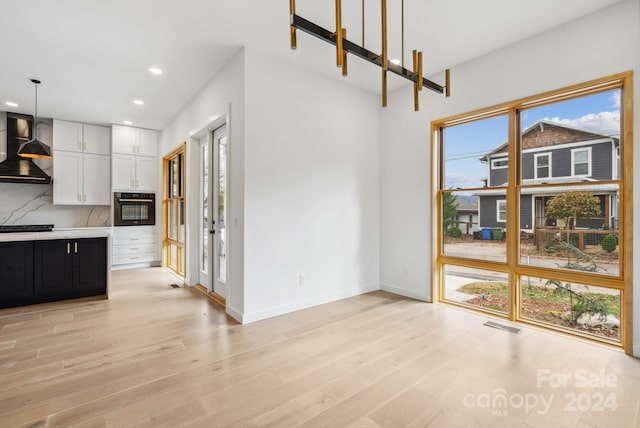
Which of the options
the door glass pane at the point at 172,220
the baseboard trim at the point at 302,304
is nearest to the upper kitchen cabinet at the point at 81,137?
the door glass pane at the point at 172,220

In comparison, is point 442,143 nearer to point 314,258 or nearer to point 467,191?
point 467,191

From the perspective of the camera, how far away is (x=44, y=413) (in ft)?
6.13

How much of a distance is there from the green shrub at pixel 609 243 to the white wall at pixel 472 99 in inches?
8.0

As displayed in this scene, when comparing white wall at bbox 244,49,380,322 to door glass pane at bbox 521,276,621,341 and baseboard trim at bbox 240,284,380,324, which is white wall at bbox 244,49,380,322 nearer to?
baseboard trim at bbox 240,284,380,324

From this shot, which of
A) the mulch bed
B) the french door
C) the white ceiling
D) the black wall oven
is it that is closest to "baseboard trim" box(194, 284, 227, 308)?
the french door

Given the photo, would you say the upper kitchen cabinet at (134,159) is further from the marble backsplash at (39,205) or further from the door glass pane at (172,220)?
the marble backsplash at (39,205)

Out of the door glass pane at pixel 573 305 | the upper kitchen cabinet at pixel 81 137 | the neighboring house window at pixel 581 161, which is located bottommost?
the door glass pane at pixel 573 305

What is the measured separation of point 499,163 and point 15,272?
607cm

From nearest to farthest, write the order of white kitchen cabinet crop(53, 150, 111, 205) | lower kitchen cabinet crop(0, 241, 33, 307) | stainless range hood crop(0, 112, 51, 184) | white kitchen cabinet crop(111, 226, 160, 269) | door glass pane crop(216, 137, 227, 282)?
1. lower kitchen cabinet crop(0, 241, 33, 307)
2. door glass pane crop(216, 137, 227, 282)
3. stainless range hood crop(0, 112, 51, 184)
4. white kitchen cabinet crop(53, 150, 111, 205)
5. white kitchen cabinet crop(111, 226, 160, 269)

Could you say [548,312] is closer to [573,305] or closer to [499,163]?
[573,305]

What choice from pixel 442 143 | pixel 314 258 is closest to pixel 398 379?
pixel 314 258

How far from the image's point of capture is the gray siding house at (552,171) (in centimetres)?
280

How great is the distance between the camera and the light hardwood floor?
6.06 feet

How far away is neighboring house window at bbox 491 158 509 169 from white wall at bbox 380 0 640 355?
2.14 feet
